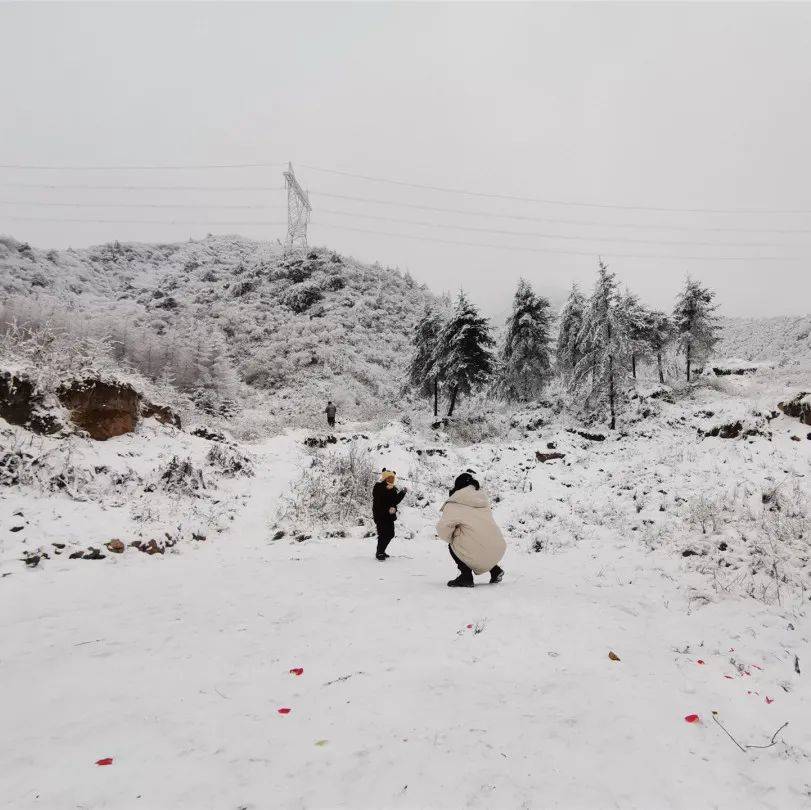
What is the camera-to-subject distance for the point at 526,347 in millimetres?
30984

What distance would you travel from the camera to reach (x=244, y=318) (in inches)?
1789

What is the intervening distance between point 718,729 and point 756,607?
10.6 ft

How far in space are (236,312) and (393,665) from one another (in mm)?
47515

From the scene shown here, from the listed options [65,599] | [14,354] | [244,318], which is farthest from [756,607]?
[244,318]

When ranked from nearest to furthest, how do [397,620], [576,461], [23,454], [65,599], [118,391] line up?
[397,620], [65,599], [23,454], [118,391], [576,461]

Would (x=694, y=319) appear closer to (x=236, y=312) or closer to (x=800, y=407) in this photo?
(x=800, y=407)

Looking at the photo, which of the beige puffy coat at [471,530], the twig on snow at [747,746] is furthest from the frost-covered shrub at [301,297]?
the twig on snow at [747,746]

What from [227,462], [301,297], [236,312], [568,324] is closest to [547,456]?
[227,462]

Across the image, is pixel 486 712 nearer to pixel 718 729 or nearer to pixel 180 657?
pixel 718 729

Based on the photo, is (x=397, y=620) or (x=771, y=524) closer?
(x=397, y=620)

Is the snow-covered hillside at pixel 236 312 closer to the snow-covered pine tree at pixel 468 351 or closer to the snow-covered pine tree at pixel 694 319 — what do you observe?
the snow-covered pine tree at pixel 468 351

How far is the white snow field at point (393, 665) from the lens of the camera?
8.29 ft

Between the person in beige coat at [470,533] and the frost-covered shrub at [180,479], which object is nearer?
the person in beige coat at [470,533]

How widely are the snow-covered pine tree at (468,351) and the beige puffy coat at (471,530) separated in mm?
21953
